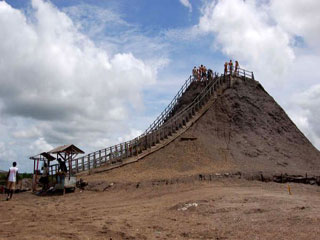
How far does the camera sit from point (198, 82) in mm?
34188

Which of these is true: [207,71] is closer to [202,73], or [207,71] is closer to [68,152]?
[202,73]

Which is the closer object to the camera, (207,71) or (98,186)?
(98,186)

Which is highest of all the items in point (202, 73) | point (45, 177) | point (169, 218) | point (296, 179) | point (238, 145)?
point (202, 73)

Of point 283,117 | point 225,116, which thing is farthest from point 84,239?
point 283,117

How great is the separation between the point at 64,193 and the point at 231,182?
9.27 m

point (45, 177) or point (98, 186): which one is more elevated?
point (45, 177)

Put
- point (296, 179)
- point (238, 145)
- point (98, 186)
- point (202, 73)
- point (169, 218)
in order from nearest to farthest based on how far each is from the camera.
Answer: point (169, 218) → point (98, 186) → point (296, 179) → point (238, 145) → point (202, 73)

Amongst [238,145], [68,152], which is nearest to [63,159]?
[68,152]

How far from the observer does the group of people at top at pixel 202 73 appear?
33.8 meters

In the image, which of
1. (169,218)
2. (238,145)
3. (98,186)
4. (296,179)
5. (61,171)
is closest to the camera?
(169,218)

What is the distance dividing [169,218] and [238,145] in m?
16.5

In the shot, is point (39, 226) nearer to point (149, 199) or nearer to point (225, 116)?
point (149, 199)

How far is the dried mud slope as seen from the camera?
22.2m

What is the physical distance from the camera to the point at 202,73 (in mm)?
34250
